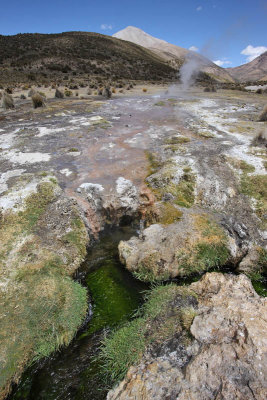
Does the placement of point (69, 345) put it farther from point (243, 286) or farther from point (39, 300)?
point (243, 286)

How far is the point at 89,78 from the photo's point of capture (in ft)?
133

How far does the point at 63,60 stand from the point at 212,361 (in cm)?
5444

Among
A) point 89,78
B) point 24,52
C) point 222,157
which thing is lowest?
point 222,157

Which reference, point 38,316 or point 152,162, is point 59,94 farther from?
point 38,316

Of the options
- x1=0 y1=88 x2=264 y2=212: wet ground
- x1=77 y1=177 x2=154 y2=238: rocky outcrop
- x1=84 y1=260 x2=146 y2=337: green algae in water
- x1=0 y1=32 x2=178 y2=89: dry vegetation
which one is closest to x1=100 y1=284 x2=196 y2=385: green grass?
x1=84 y1=260 x2=146 y2=337: green algae in water

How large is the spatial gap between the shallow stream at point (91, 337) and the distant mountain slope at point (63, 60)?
38.0 metres

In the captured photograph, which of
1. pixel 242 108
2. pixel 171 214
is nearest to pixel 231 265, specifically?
pixel 171 214

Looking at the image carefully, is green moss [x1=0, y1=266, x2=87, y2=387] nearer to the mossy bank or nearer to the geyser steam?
the mossy bank

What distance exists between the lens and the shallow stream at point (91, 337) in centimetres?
416

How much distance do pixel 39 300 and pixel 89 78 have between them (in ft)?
137

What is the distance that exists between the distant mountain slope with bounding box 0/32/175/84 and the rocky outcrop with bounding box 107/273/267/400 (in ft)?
134

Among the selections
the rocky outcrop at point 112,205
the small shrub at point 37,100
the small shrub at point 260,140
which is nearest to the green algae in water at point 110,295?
the rocky outcrop at point 112,205

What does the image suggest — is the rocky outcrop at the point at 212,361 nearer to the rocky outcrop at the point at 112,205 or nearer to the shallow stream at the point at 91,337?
the shallow stream at the point at 91,337

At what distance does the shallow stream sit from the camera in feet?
13.6
